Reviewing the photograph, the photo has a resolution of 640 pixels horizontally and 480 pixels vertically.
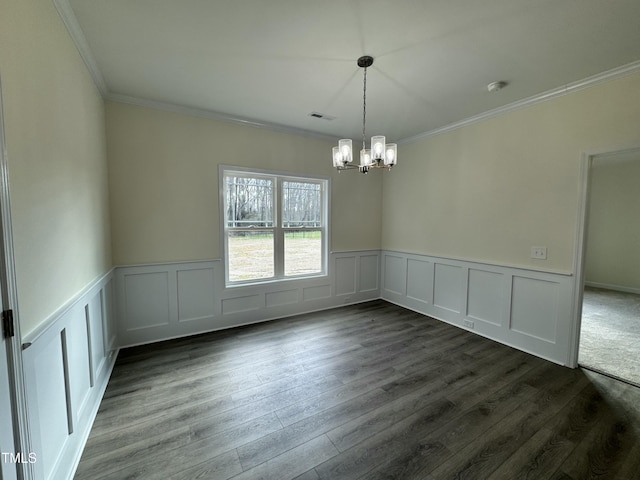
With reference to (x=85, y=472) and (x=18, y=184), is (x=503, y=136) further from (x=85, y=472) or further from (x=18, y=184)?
(x=85, y=472)

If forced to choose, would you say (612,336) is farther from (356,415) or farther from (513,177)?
(356,415)

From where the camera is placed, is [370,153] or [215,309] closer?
[370,153]

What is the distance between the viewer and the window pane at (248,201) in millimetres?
3576

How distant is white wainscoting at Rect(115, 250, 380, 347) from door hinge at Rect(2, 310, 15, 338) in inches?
84.0

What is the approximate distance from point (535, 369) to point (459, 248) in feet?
5.21

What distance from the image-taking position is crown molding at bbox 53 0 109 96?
1.61 metres

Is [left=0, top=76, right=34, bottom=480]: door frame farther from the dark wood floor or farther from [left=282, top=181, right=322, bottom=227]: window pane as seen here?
[left=282, top=181, right=322, bottom=227]: window pane

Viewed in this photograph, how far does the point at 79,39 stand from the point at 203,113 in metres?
1.38

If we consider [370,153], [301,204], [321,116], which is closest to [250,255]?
[301,204]

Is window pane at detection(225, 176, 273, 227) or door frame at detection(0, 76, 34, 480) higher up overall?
window pane at detection(225, 176, 273, 227)

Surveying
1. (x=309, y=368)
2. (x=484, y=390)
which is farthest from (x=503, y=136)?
(x=309, y=368)

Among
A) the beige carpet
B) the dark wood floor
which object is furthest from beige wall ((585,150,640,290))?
the dark wood floor

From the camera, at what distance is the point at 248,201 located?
12.1ft

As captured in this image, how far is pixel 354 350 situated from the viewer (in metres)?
2.96
